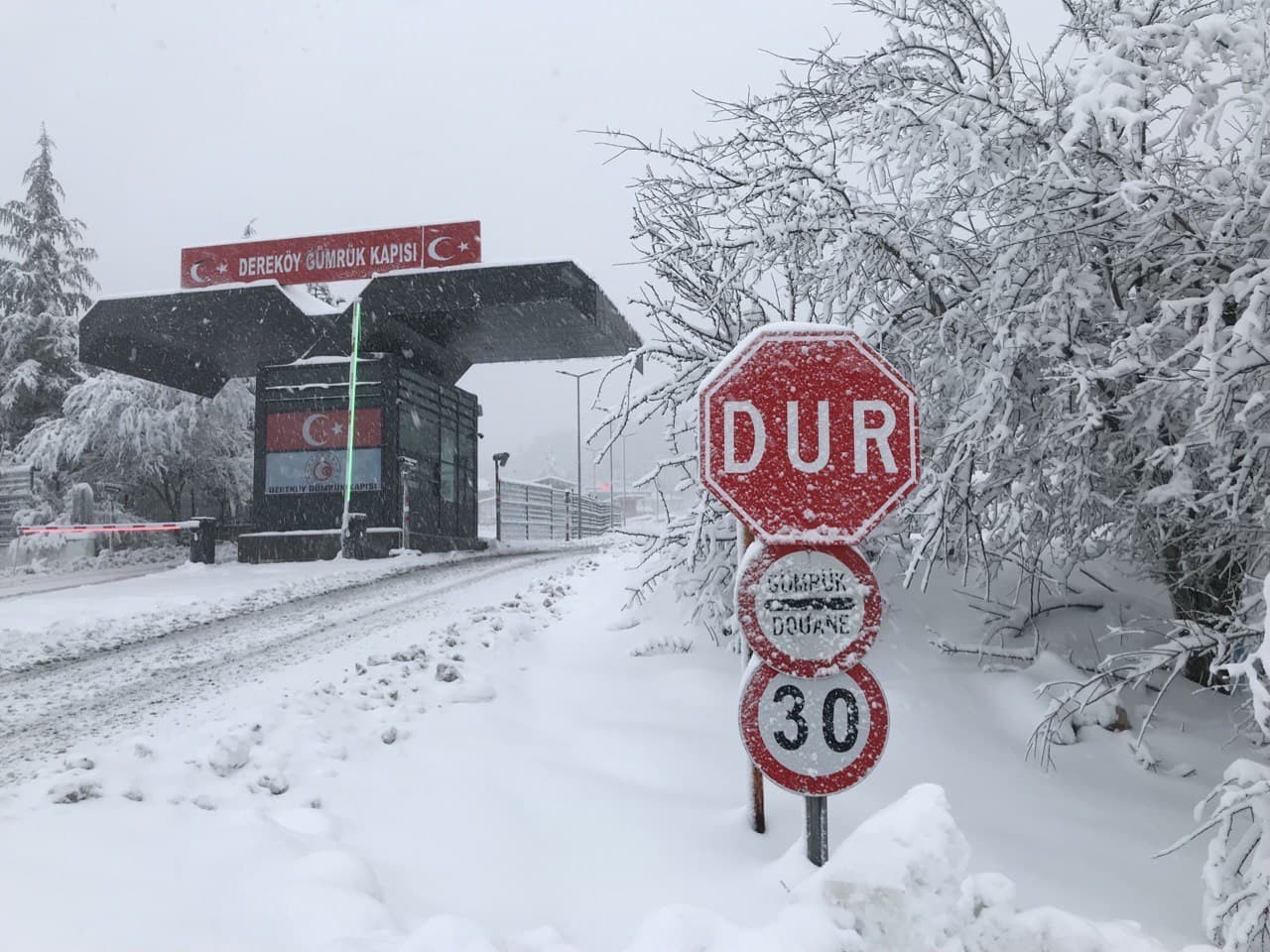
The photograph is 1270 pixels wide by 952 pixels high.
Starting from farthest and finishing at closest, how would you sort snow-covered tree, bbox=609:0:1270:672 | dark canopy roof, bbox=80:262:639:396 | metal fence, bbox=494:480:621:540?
1. metal fence, bbox=494:480:621:540
2. dark canopy roof, bbox=80:262:639:396
3. snow-covered tree, bbox=609:0:1270:672

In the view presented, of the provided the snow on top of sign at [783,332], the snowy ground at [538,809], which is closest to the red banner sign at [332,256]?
the snowy ground at [538,809]

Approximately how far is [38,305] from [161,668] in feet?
73.3

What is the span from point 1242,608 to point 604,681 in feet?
10.7

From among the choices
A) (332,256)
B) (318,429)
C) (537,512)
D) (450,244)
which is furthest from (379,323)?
(537,512)

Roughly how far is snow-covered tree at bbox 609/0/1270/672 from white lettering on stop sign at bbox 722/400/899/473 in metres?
1.62

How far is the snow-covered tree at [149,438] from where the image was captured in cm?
2027

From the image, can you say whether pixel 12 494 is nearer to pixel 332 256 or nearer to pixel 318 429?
pixel 318 429

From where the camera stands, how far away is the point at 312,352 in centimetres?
1645

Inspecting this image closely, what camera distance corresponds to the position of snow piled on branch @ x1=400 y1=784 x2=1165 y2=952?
2.25 m

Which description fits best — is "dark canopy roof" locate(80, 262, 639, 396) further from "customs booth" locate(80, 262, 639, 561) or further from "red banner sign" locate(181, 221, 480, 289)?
"red banner sign" locate(181, 221, 480, 289)

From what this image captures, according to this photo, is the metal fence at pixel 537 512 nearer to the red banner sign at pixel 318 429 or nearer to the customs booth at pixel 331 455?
the customs booth at pixel 331 455

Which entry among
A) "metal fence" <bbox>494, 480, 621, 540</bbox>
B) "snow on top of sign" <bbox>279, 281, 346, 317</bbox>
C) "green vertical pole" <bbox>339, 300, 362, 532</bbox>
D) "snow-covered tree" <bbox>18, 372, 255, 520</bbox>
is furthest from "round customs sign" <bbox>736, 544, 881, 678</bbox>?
"snow-covered tree" <bbox>18, 372, 255, 520</bbox>

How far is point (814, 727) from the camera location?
2480 millimetres

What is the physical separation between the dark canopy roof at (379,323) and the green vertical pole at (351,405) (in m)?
0.17
